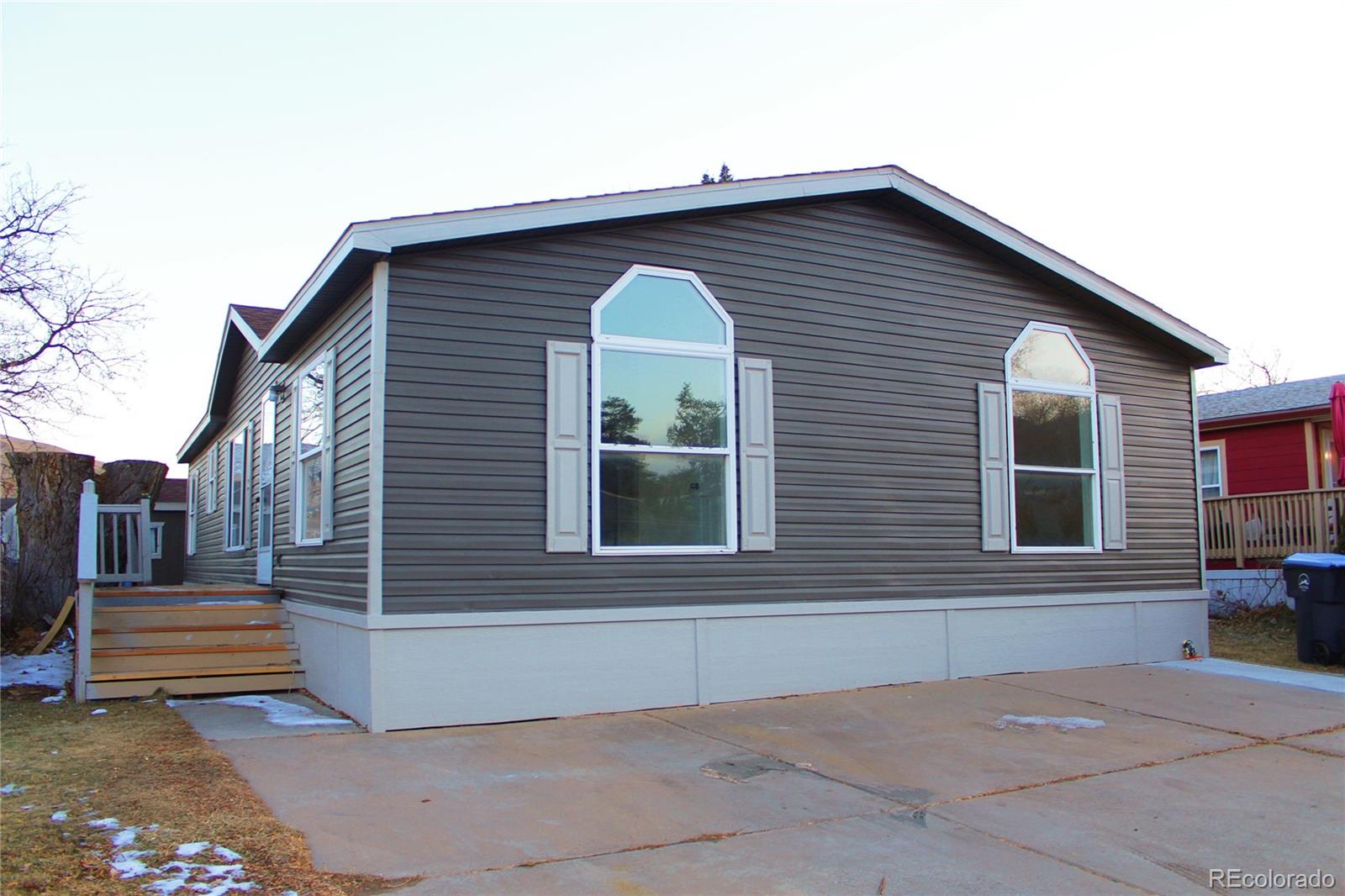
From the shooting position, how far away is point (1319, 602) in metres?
9.65

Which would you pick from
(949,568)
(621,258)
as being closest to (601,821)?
(621,258)

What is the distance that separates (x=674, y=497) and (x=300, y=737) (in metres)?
3.09

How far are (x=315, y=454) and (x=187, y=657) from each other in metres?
1.91

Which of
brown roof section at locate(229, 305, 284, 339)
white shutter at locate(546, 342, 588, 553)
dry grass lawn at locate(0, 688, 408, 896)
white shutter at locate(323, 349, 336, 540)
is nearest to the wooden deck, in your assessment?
dry grass lawn at locate(0, 688, 408, 896)

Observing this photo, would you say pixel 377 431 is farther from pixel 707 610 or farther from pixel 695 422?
pixel 707 610

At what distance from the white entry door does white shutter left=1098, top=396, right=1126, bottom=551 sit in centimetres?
832

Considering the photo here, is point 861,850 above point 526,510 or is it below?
below

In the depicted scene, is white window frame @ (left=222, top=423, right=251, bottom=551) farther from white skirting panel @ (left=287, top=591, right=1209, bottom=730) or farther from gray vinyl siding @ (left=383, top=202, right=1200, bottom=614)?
gray vinyl siding @ (left=383, top=202, right=1200, bottom=614)

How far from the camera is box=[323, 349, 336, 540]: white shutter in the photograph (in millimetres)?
7922

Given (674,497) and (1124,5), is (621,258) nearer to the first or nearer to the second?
(674,497)

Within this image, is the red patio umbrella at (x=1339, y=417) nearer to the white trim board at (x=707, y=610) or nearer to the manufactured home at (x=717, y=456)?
the manufactured home at (x=717, y=456)

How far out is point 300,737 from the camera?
6457 millimetres

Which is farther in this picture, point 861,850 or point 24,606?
point 24,606

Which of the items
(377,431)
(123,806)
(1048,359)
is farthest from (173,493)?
(123,806)
